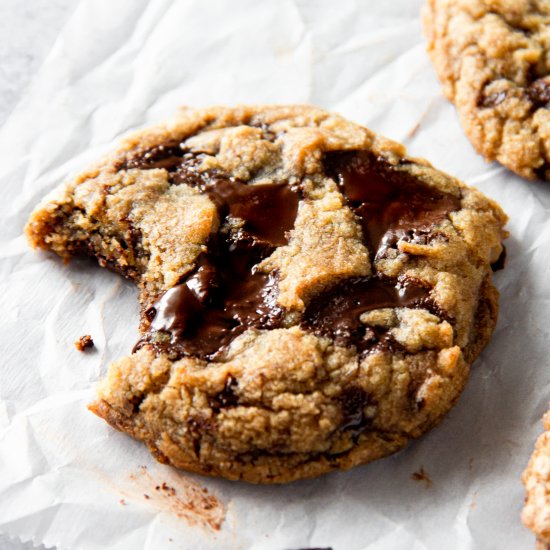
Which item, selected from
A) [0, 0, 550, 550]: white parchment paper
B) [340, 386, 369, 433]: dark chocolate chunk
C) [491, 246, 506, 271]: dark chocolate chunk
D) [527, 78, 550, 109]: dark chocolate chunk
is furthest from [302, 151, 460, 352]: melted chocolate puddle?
[527, 78, 550, 109]: dark chocolate chunk

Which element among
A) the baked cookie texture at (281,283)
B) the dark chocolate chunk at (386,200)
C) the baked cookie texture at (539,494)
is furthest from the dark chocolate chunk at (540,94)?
the baked cookie texture at (539,494)

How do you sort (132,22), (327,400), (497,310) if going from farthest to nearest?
(132,22), (497,310), (327,400)

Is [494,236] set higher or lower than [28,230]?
lower

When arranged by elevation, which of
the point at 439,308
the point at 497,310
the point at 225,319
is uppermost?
the point at 225,319

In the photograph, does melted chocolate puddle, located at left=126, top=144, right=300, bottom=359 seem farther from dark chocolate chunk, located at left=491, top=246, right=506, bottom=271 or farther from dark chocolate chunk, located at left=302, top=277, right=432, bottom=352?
dark chocolate chunk, located at left=491, top=246, right=506, bottom=271

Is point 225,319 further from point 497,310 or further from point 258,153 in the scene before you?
point 497,310

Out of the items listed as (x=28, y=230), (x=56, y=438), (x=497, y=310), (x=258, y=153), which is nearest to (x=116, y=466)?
(x=56, y=438)

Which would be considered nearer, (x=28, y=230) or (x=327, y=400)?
(x=327, y=400)
